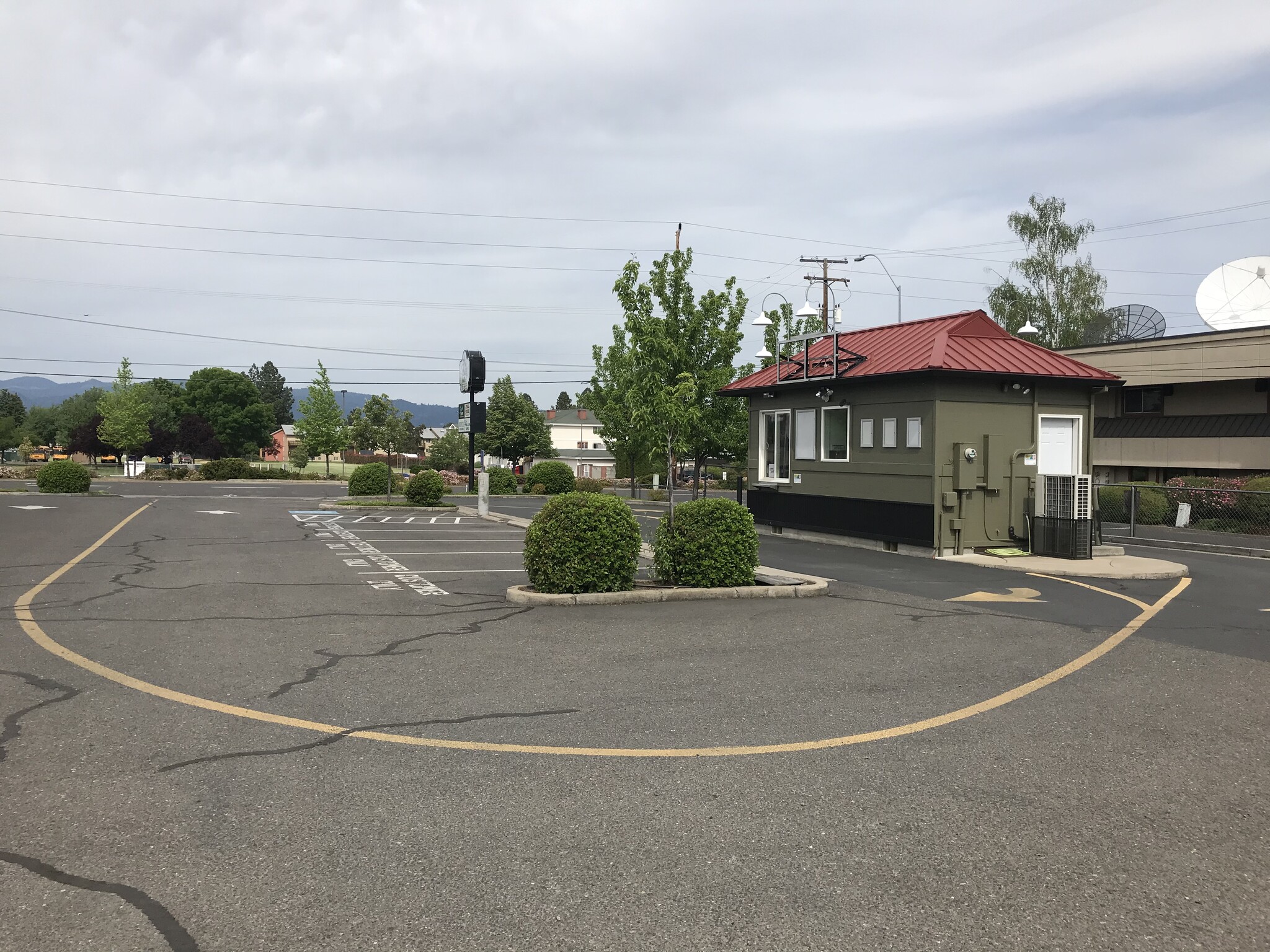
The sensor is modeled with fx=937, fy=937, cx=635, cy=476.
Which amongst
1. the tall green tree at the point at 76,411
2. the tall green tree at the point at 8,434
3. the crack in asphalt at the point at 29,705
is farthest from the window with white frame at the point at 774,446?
the tall green tree at the point at 8,434

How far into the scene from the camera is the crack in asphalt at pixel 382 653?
25.7 feet

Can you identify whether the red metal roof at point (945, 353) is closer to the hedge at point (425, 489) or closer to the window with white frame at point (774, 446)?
the window with white frame at point (774, 446)

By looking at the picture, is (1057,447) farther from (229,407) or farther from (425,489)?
(229,407)

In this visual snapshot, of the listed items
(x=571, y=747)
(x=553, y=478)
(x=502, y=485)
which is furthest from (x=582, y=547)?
Result: (x=502, y=485)

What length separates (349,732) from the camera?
6438mm

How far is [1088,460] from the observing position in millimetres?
20656

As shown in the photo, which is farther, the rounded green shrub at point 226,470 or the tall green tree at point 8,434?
the tall green tree at point 8,434

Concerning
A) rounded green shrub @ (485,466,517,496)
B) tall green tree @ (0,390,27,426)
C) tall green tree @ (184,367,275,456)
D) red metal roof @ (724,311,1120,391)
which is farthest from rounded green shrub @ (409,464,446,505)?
tall green tree @ (0,390,27,426)

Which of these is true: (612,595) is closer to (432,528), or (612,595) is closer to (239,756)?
(239,756)

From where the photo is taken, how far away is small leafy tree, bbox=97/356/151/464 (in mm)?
72188

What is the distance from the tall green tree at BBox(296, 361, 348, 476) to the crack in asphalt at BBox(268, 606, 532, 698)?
211 ft

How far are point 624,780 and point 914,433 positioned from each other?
15.7 m

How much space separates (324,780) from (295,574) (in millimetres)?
10199

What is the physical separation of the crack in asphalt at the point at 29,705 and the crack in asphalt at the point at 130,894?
179cm
